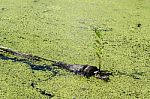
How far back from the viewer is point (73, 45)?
2.31 m

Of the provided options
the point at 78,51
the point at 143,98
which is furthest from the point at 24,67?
the point at 143,98

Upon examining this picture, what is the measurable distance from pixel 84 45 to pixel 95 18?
60 cm

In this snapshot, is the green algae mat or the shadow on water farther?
the shadow on water

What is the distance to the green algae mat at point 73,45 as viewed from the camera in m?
1.79

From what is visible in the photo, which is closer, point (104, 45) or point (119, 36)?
point (104, 45)

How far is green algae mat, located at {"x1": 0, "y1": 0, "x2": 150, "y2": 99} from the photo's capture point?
1.79 metres

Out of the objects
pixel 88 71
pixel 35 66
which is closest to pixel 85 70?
pixel 88 71

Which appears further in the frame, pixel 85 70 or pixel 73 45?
pixel 73 45

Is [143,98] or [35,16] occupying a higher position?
[35,16]

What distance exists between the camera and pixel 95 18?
287 cm

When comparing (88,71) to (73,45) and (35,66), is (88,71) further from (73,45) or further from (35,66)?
(73,45)

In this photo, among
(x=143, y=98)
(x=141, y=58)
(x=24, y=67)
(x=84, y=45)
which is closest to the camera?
(x=143, y=98)

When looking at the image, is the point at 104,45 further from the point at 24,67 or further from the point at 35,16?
the point at 35,16

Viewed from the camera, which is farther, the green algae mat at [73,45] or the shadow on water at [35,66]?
the shadow on water at [35,66]
